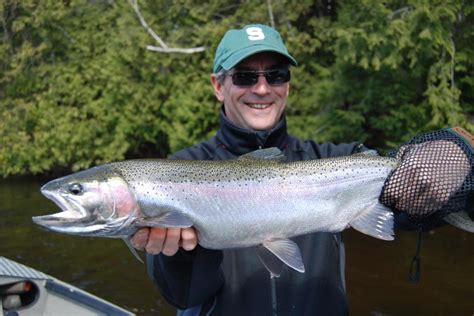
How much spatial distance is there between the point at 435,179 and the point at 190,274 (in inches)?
56.2

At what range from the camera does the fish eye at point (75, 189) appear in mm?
2893

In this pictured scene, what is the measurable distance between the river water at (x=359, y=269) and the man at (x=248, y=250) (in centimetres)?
551

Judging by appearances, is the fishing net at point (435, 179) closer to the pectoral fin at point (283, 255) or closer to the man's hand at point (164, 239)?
the pectoral fin at point (283, 255)

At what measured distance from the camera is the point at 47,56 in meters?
22.3

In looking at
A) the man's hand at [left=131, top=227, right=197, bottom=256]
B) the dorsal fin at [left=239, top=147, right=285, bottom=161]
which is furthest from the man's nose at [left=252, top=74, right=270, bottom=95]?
the man's hand at [left=131, top=227, right=197, bottom=256]

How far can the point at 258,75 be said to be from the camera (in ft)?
11.9

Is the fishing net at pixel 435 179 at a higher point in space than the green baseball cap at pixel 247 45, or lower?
lower

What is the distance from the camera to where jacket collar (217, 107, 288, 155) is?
368cm

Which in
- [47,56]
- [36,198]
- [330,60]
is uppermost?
[47,56]

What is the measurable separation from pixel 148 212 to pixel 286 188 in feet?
2.60

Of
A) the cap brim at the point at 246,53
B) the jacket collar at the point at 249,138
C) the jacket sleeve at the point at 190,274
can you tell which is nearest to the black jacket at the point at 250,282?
the jacket sleeve at the point at 190,274

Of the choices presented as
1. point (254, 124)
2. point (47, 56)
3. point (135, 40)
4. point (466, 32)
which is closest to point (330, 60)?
point (466, 32)

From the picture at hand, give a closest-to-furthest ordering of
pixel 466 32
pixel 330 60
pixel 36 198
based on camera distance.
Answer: pixel 466 32 → pixel 36 198 → pixel 330 60

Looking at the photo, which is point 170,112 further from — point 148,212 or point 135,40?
point 148,212
